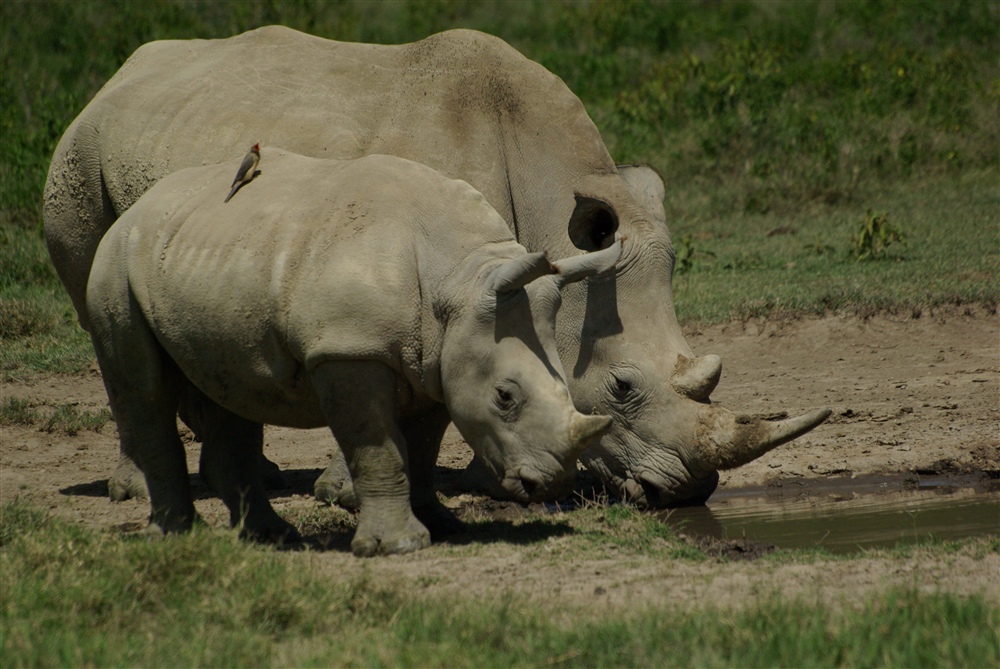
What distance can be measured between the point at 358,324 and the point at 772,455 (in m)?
2.74

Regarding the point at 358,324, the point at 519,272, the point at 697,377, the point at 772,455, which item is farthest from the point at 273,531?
the point at 772,455

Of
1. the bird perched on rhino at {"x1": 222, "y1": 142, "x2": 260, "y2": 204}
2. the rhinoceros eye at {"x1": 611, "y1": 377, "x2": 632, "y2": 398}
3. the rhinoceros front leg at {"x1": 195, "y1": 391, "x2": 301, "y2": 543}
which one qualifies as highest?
the bird perched on rhino at {"x1": 222, "y1": 142, "x2": 260, "y2": 204}

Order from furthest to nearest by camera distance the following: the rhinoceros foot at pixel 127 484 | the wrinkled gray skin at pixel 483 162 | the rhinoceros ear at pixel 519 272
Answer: the rhinoceros foot at pixel 127 484, the wrinkled gray skin at pixel 483 162, the rhinoceros ear at pixel 519 272

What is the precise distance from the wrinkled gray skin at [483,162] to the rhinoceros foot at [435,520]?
0.88m

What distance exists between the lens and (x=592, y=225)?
20.2ft

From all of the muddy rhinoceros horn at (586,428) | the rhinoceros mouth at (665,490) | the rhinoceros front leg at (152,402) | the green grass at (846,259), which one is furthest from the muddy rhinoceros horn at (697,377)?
the green grass at (846,259)

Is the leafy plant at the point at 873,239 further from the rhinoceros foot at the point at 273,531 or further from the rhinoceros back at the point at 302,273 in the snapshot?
the rhinoceros foot at the point at 273,531

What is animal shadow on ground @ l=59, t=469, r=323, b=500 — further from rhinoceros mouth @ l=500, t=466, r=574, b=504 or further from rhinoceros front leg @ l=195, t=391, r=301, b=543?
rhinoceros mouth @ l=500, t=466, r=574, b=504

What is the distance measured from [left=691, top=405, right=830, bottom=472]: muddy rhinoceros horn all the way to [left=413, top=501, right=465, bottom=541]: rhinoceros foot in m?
1.06

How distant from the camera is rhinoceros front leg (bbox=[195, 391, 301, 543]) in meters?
5.40

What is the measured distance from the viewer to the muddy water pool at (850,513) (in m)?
5.28

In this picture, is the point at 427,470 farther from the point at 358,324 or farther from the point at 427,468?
the point at 358,324

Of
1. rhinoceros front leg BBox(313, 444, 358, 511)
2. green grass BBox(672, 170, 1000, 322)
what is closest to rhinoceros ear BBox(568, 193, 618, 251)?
rhinoceros front leg BBox(313, 444, 358, 511)

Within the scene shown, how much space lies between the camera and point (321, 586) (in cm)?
413
